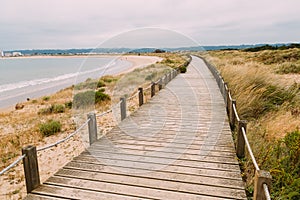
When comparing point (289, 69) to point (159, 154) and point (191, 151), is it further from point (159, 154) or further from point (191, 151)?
point (159, 154)

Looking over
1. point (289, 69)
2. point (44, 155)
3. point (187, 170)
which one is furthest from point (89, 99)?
point (289, 69)

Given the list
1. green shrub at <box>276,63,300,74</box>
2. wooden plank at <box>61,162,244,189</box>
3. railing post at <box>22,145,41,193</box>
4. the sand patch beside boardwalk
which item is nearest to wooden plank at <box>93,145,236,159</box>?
wooden plank at <box>61,162,244,189</box>

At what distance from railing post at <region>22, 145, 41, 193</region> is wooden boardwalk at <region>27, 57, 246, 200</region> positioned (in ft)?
0.38

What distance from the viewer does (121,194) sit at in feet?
10.5

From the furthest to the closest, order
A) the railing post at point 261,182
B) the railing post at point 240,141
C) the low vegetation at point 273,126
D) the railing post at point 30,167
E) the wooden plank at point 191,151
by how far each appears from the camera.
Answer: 1. the wooden plank at point 191,151
2. the railing post at point 240,141
3. the low vegetation at point 273,126
4. the railing post at point 30,167
5. the railing post at point 261,182

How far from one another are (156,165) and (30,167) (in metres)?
1.88

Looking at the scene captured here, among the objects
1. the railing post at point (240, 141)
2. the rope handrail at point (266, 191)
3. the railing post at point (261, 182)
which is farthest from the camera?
the railing post at point (240, 141)

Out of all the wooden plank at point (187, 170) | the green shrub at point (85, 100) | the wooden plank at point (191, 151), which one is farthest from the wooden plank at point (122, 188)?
the green shrub at point (85, 100)

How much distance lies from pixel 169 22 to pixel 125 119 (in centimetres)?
830

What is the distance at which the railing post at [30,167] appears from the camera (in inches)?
128

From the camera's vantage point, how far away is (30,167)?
3303 millimetres

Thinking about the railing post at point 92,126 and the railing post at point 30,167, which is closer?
the railing post at point 30,167

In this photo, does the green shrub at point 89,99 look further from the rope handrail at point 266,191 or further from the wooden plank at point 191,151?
the rope handrail at point 266,191

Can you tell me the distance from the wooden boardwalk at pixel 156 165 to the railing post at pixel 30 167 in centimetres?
12
